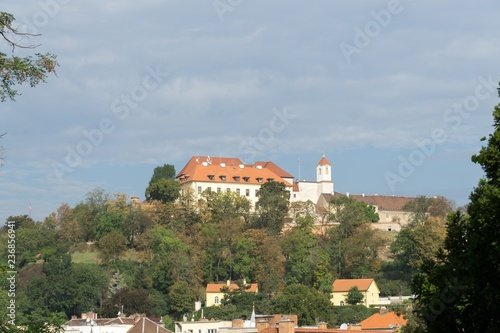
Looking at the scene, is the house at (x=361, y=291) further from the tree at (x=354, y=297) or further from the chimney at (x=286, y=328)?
the chimney at (x=286, y=328)

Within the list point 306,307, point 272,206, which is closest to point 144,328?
point 306,307

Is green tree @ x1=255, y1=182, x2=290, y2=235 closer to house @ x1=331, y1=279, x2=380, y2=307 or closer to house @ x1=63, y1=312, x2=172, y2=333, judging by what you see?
house @ x1=331, y1=279, x2=380, y2=307

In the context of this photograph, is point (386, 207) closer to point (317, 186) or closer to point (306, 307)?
point (317, 186)

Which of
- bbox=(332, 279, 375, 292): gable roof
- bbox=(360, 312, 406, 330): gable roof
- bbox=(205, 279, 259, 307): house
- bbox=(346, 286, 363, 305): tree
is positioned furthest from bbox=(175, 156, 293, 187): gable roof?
bbox=(360, 312, 406, 330): gable roof

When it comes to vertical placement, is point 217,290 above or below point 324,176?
below

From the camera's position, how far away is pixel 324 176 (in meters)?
128

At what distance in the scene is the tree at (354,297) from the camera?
91.1 m

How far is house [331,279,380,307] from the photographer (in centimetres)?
9269

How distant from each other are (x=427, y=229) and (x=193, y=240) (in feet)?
74.3

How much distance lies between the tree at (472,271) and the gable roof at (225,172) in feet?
315

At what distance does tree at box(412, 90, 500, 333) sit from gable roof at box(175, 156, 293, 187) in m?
95.9

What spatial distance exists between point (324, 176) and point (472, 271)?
10775cm

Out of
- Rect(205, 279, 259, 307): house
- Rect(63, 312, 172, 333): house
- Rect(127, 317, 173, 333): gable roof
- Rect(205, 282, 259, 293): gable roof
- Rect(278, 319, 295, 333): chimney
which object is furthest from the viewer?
Rect(205, 282, 259, 293): gable roof

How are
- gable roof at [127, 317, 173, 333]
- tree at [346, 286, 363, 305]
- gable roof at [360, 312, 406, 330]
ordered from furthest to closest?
1. tree at [346, 286, 363, 305]
2. gable roof at [360, 312, 406, 330]
3. gable roof at [127, 317, 173, 333]
